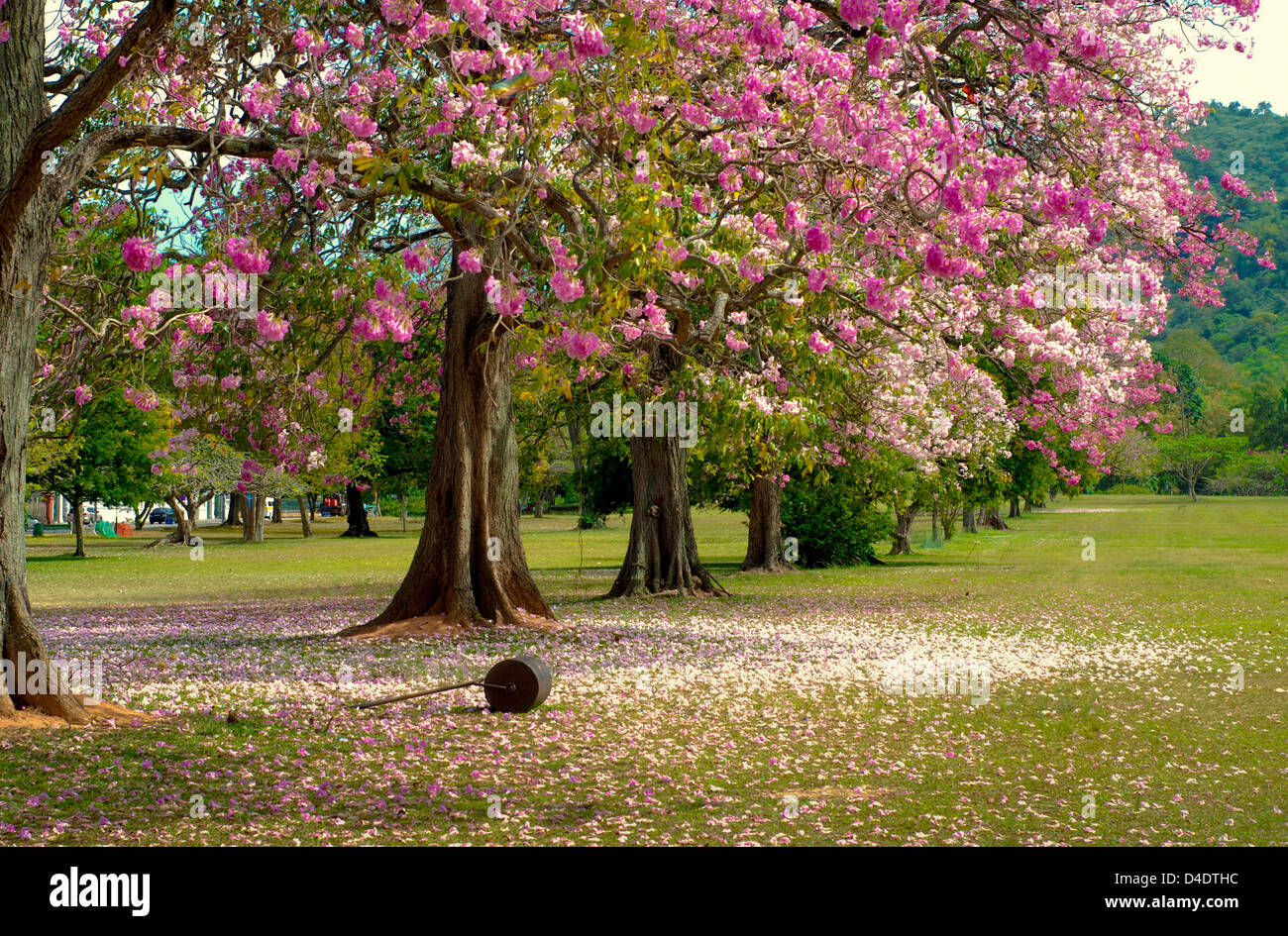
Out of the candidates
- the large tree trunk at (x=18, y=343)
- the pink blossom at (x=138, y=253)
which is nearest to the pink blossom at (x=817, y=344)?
the pink blossom at (x=138, y=253)

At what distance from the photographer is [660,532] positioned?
24922 millimetres

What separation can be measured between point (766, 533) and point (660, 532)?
8.38 m

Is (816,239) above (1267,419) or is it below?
below

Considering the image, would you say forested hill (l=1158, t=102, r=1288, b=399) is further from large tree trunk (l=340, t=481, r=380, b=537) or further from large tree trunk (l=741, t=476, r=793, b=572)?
large tree trunk (l=741, t=476, r=793, b=572)

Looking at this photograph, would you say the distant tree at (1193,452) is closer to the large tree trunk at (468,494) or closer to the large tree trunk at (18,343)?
the large tree trunk at (468,494)

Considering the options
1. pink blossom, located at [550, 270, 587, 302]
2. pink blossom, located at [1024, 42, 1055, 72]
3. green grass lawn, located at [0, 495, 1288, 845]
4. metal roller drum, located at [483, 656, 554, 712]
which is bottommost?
green grass lawn, located at [0, 495, 1288, 845]

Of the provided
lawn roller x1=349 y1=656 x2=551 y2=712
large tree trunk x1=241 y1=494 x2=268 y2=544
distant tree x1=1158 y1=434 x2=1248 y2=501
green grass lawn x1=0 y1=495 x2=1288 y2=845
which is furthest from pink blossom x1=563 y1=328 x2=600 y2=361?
distant tree x1=1158 y1=434 x2=1248 y2=501

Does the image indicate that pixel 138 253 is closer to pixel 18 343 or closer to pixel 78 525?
pixel 18 343

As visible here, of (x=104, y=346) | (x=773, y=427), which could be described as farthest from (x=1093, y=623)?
(x=104, y=346)

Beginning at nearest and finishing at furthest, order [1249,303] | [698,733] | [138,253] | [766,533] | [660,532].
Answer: [138,253], [698,733], [660,532], [766,533], [1249,303]

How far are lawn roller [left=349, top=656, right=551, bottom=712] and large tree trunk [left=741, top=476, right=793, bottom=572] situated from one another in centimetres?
2204

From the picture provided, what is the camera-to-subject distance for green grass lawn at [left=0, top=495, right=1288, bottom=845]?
7094 mm

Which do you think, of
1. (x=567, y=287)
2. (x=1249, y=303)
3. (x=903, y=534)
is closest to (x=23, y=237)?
(x=567, y=287)
